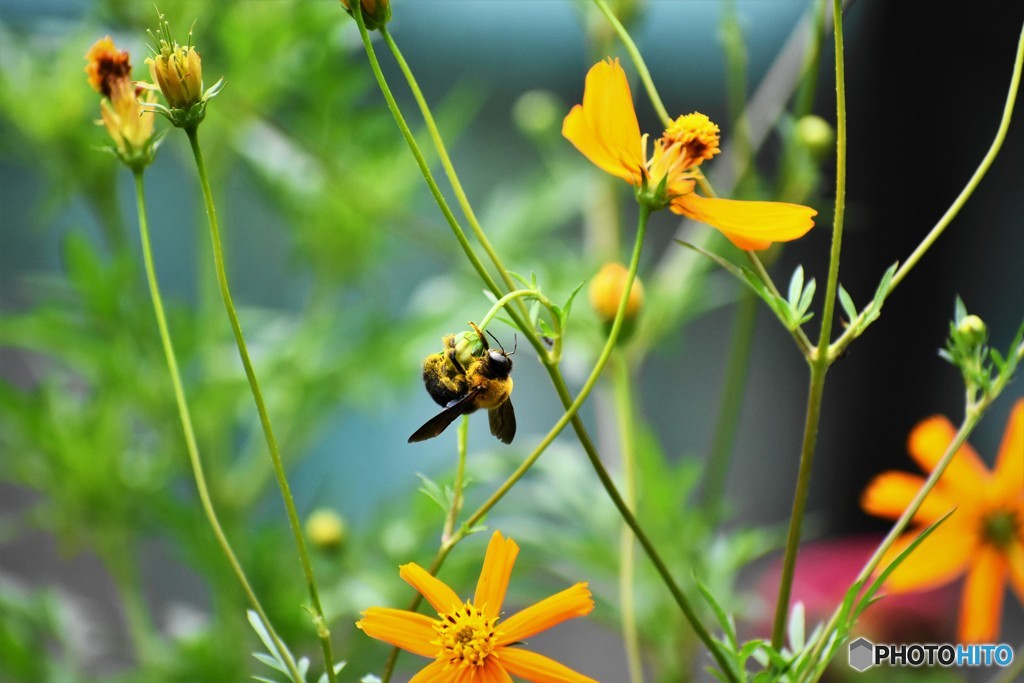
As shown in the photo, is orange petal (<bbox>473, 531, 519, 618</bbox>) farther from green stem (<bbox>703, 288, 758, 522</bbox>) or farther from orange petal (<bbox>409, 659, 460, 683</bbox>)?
green stem (<bbox>703, 288, 758, 522</bbox>)

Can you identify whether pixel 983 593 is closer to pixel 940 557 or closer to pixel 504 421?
pixel 940 557

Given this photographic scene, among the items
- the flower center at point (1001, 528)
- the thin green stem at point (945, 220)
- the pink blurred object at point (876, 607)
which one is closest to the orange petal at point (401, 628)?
the thin green stem at point (945, 220)

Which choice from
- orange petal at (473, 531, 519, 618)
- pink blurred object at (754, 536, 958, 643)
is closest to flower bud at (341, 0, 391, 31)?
orange petal at (473, 531, 519, 618)

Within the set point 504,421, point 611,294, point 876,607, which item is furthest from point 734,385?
point 876,607

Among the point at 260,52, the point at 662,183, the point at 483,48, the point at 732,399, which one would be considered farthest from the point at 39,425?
the point at 483,48

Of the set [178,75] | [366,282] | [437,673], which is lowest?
[437,673]

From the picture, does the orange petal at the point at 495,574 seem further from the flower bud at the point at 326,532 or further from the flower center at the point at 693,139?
the flower bud at the point at 326,532

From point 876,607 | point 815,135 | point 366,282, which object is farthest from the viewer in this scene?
point 366,282

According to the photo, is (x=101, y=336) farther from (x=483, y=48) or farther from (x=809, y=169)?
(x=483, y=48)

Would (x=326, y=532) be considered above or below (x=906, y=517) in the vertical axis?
above
